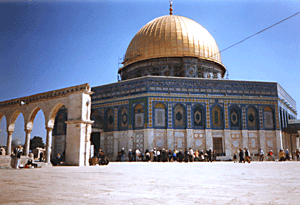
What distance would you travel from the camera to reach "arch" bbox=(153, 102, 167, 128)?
26625mm

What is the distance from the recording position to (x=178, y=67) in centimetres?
3055

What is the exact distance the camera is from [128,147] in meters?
27.0

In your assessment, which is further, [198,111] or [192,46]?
[192,46]

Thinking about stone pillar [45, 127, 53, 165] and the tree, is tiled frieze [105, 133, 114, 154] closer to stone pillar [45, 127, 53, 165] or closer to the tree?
stone pillar [45, 127, 53, 165]

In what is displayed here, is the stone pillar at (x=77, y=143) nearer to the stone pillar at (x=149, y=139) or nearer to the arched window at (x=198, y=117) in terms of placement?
the stone pillar at (x=149, y=139)

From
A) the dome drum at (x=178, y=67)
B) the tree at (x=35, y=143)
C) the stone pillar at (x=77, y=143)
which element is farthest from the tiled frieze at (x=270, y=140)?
the tree at (x=35, y=143)

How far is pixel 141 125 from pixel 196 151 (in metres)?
5.49

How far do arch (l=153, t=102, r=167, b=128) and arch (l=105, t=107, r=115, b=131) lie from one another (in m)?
4.61

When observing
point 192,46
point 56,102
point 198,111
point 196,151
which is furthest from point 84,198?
point 192,46

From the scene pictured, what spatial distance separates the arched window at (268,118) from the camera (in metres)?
28.2

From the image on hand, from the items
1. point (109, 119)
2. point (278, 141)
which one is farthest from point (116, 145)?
point (278, 141)

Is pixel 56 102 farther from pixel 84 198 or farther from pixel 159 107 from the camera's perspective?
pixel 84 198

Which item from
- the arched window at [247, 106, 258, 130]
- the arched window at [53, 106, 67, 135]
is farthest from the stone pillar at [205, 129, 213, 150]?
the arched window at [53, 106, 67, 135]

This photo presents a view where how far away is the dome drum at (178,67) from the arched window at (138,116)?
5.08 m
